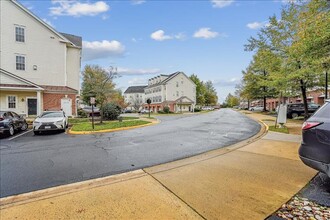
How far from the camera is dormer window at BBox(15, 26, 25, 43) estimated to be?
Result: 21.3 m

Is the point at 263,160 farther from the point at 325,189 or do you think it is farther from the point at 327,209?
the point at 327,209

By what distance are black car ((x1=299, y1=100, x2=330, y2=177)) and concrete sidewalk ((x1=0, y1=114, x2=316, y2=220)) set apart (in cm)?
67

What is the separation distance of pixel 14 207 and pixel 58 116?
11569mm

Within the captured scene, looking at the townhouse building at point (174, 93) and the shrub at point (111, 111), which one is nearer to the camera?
the shrub at point (111, 111)

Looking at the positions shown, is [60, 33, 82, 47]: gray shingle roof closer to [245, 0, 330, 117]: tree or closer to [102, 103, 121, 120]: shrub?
[102, 103, 121, 120]: shrub

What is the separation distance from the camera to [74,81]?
2644 centimetres

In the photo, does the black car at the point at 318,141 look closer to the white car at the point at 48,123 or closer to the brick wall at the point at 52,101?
the white car at the point at 48,123

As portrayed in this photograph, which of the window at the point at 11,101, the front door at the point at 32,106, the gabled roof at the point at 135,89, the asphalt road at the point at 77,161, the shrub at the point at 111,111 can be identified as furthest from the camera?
the gabled roof at the point at 135,89

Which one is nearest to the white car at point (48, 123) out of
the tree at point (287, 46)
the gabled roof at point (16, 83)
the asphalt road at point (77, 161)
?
the asphalt road at point (77, 161)

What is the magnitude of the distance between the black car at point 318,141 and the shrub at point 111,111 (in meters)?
17.7

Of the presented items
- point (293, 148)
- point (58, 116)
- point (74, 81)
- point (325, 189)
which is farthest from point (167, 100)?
point (325, 189)

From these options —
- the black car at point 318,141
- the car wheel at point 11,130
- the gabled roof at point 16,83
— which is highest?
the gabled roof at point 16,83

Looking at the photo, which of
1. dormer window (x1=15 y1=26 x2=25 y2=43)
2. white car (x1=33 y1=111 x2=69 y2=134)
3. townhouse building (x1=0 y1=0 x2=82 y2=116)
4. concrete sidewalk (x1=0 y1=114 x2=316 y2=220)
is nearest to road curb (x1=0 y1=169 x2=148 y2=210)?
concrete sidewalk (x1=0 y1=114 x2=316 y2=220)

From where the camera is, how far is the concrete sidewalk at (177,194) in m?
3.18
